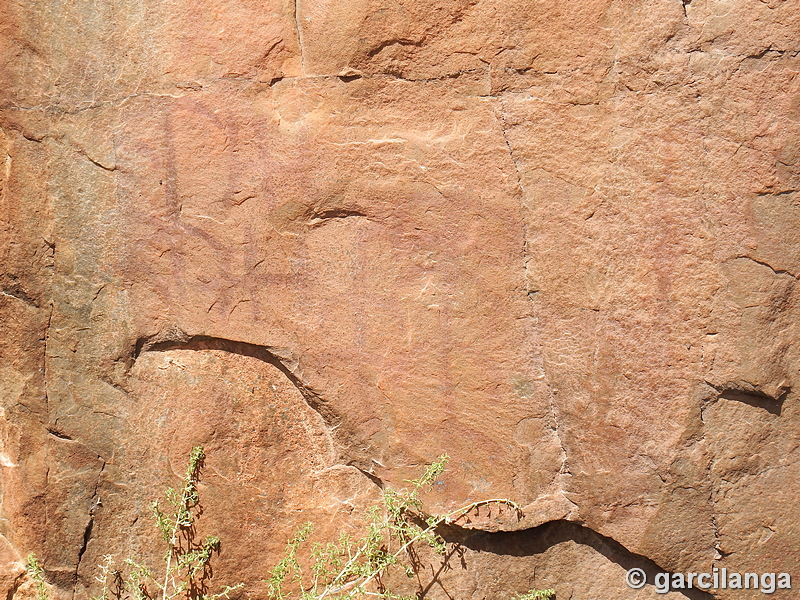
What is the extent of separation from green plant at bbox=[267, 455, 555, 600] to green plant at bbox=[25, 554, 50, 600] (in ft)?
2.36

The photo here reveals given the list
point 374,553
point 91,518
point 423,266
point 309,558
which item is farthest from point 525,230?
point 91,518

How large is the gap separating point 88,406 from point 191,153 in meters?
0.87

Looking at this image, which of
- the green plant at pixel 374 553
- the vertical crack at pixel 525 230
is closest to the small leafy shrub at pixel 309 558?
the green plant at pixel 374 553

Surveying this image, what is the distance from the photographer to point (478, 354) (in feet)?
7.75

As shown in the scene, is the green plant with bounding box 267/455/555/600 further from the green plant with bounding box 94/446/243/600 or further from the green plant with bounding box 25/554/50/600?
the green plant with bounding box 25/554/50/600

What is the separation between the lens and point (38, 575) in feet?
8.19

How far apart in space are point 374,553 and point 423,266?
94 cm

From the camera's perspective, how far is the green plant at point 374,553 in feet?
7.99

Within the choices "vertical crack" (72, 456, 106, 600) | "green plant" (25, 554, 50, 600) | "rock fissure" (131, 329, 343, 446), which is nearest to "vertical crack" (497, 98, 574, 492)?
"rock fissure" (131, 329, 343, 446)

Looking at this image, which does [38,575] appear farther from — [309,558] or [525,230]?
[525,230]

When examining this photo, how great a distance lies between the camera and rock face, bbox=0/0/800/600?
225 cm

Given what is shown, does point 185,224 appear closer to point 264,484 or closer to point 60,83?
point 60,83

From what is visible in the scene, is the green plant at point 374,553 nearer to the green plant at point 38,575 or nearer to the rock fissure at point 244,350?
the rock fissure at point 244,350

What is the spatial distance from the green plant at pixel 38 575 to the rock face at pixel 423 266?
97mm
